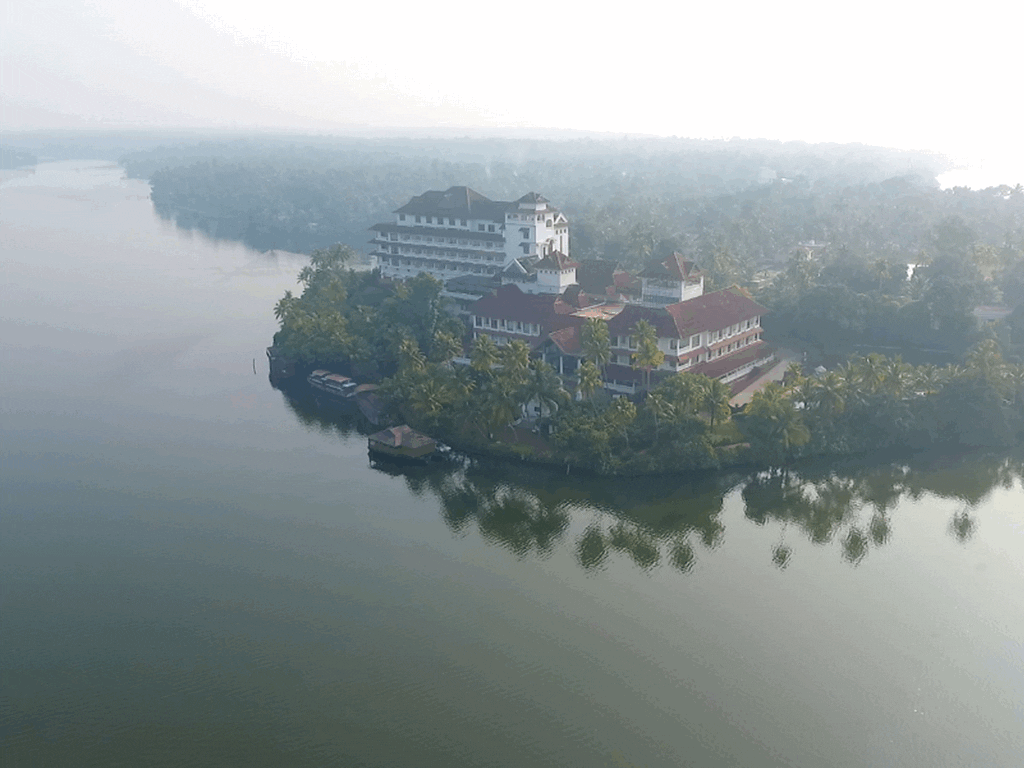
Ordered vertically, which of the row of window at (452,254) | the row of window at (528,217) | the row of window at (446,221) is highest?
the row of window at (528,217)

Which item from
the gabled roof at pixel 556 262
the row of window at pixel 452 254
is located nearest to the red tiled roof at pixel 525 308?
the gabled roof at pixel 556 262

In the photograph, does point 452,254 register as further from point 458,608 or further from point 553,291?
A: point 458,608

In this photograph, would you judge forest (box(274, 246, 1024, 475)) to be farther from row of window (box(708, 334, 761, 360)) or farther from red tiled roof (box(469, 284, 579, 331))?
row of window (box(708, 334, 761, 360))

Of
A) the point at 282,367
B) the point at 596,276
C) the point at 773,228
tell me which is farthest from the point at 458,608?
the point at 773,228

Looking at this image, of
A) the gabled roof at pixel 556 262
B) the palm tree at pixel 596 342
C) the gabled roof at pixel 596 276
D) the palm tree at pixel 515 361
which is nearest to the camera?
the palm tree at pixel 515 361

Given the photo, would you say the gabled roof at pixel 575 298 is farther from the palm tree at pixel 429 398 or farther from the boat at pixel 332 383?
the boat at pixel 332 383

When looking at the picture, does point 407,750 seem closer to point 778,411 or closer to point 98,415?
point 778,411
